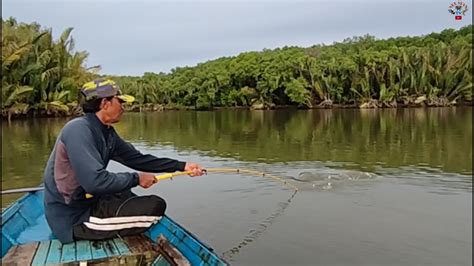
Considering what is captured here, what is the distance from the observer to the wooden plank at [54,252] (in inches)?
132

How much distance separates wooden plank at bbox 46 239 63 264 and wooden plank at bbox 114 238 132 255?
412 mm

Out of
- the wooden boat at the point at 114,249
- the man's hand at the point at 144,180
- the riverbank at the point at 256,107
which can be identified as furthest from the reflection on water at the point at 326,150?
the riverbank at the point at 256,107

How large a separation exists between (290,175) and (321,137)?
744cm

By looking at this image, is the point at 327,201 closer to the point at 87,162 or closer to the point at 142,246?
the point at 142,246

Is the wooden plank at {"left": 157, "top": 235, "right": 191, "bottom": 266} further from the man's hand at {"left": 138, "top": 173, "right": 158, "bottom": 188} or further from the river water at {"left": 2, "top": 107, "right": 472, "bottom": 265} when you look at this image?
the river water at {"left": 2, "top": 107, "right": 472, "bottom": 265}

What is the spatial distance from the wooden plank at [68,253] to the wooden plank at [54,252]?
0.03m

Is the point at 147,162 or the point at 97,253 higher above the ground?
the point at 147,162

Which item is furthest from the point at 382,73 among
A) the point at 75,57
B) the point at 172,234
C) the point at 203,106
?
the point at 172,234

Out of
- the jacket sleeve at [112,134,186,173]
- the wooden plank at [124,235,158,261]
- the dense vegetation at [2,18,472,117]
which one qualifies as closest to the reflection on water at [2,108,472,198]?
the jacket sleeve at [112,134,186,173]

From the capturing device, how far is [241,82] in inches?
1966

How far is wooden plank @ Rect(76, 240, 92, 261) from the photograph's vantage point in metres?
3.39

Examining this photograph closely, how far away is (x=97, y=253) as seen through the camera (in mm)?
3475

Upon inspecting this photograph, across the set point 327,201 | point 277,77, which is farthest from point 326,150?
point 277,77

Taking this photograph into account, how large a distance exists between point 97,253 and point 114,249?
0.13m
